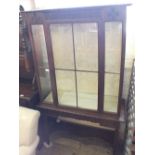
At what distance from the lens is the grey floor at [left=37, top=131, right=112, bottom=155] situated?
1.71 meters

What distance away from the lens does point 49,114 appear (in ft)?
5.09

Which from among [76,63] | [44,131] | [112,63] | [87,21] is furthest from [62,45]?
[44,131]

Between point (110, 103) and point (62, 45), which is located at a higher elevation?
point (62, 45)

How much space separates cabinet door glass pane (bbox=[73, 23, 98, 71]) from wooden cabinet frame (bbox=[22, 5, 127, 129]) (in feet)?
0.16

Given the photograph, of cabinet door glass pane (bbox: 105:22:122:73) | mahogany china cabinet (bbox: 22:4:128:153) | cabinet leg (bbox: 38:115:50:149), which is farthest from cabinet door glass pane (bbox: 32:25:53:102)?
cabinet door glass pane (bbox: 105:22:122:73)

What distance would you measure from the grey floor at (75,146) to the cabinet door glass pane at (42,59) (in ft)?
1.89

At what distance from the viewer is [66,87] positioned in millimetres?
1475

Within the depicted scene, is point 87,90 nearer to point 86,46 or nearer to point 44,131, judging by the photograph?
point 86,46

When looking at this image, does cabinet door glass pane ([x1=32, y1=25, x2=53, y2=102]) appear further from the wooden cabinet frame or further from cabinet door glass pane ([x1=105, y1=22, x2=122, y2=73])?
cabinet door glass pane ([x1=105, y1=22, x2=122, y2=73])

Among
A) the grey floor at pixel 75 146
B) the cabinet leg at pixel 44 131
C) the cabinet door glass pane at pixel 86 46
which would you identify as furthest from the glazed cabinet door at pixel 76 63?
the grey floor at pixel 75 146

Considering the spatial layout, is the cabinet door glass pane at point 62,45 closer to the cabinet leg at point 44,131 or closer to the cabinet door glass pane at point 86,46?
the cabinet door glass pane at point 86,46

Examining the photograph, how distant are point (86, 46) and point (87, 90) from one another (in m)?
0.39
